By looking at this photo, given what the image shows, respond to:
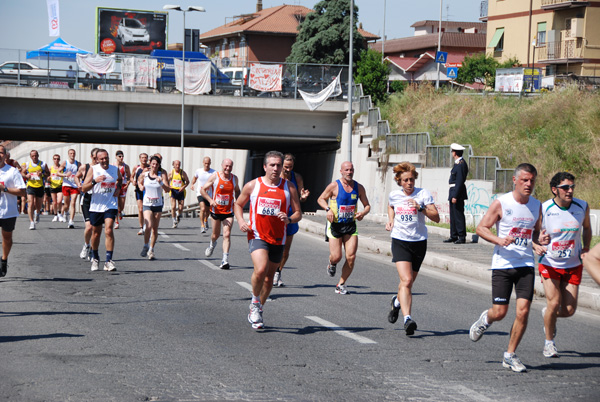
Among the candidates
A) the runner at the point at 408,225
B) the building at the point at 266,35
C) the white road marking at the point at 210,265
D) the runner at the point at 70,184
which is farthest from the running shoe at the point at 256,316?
the building at the point at 266,35

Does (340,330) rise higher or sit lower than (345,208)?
lower

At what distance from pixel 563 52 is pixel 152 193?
46.4 metres

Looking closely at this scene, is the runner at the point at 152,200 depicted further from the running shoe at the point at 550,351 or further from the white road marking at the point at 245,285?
the running shoe at the point at 550,351

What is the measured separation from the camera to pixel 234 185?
15656 millimetres

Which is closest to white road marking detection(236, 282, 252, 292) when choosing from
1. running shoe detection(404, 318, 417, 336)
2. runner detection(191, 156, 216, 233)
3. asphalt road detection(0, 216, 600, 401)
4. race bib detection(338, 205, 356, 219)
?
asphalt road detection(0, 216, 600, 401)

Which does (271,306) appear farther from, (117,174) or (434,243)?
(434,243)

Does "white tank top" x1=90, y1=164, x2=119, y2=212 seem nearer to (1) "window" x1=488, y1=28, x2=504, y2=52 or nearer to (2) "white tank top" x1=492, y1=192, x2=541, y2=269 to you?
(2) "white tank top" x1=492, y1=192, x2=541, y2=269

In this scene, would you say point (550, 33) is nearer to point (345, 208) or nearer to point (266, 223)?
point (345, 208)

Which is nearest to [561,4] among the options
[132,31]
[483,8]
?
[483,8]

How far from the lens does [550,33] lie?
5834 cm

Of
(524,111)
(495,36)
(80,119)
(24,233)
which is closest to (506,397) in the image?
(24,233)

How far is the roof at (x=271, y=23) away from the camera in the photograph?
89.4 meters

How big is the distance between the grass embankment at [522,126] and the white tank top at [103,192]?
13655mm

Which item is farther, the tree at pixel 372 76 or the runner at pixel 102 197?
the tree at pixel 372 76
